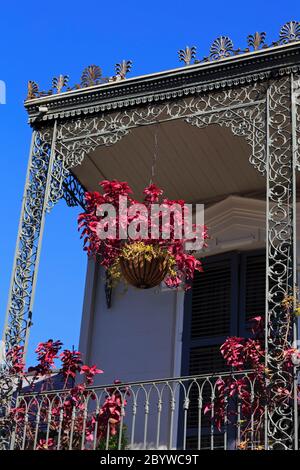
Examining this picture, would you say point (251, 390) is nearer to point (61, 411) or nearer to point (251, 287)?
point (61, 411)

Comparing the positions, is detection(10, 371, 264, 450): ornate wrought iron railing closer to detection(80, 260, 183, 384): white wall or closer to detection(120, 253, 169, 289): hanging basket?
detection(120, 253, 169, 289): hanging basket

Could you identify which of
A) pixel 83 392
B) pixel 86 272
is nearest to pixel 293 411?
pixel 83 392

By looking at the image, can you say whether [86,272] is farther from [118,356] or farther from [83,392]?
[83,392]

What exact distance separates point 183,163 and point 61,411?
120 inches

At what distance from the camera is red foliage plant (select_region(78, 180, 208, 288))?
7.04 meters

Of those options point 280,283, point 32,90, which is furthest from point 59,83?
point 280,283

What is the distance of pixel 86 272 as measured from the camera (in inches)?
365

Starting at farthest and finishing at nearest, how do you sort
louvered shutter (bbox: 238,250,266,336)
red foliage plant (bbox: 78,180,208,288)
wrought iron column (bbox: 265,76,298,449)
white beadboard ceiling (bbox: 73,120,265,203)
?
white beadboard ceiling (bbox: 73,120,265,203), louvered shutter (bbox: 238,250,266,336), red foliage plant (bbox: 78,180,208,288), wrought iron column (bbox: 265,76,298,449)

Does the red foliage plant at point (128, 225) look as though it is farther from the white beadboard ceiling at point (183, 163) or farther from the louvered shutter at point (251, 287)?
the white beadboard ceiling at point (183, 163)

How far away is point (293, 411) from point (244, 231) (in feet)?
9.02

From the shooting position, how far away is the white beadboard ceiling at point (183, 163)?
831cm

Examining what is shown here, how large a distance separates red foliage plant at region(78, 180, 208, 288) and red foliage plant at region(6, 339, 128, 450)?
0.88 m

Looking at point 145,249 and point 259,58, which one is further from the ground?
point 259,58

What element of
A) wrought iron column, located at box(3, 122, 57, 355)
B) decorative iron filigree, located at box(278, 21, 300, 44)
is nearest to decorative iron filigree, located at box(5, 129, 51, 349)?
wrought iron column, located at box(3, 122, 57, 355)
